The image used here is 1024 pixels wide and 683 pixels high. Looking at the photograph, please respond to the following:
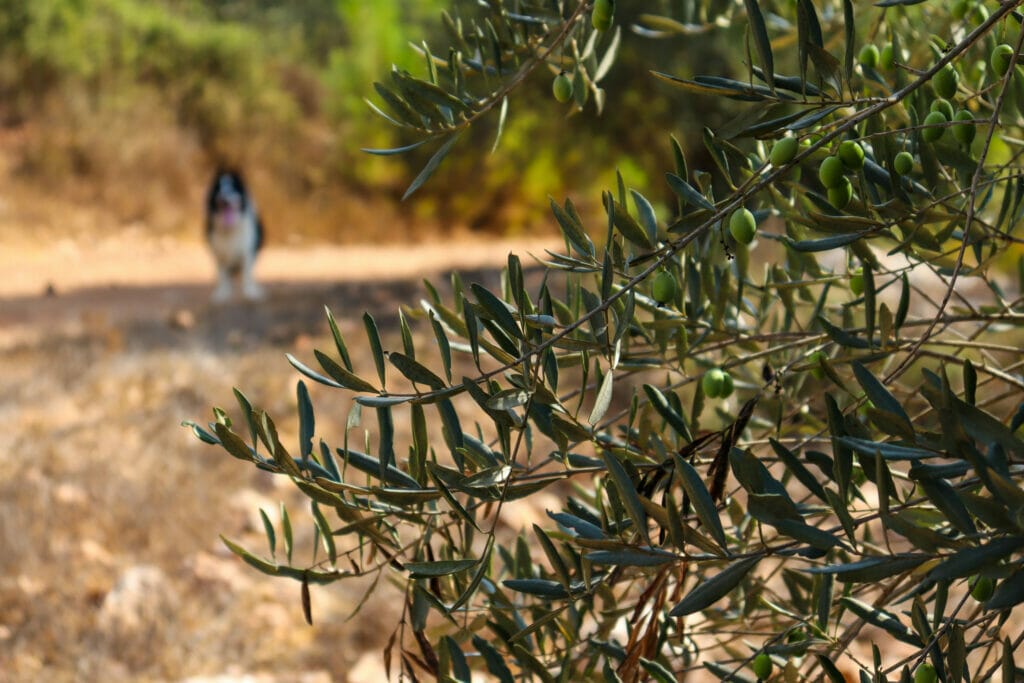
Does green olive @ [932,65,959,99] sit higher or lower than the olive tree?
higher

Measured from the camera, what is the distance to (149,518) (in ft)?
8.73

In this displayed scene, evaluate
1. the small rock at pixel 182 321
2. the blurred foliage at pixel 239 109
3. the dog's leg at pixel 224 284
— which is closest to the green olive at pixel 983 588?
the small rock at pixel 182 321

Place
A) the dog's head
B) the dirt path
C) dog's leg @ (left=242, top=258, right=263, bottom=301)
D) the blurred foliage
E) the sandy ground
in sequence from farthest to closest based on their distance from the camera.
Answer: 1. the blurred foliage
2. dog's leg @ (left=242, top=258, right=263, bottom=301)
3. the dog's head
4. the dirt path
5. the sandy ground

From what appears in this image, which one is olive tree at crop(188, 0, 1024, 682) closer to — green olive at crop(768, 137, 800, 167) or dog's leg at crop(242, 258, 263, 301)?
green olive at crop(768, 137, 800, 167)

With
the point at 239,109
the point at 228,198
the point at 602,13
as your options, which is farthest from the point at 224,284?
the point at 602,13

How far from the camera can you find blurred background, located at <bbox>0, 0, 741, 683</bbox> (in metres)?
2.31

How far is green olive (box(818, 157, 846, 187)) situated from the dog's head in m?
6.47

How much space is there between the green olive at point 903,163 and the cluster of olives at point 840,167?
100 mm

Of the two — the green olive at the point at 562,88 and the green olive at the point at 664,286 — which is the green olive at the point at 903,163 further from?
the green olive at the point at 562,88

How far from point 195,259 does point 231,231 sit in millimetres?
3539

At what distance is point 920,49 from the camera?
1455mm

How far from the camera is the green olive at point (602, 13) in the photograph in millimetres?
881

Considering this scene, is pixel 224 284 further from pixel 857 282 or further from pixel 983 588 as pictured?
pixel 983 588

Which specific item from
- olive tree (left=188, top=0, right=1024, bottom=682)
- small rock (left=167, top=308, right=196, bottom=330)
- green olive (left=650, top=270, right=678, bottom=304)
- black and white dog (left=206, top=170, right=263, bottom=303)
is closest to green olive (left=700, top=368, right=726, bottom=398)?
olive tree (left=188, top=0, right=1024, bottom=682)
